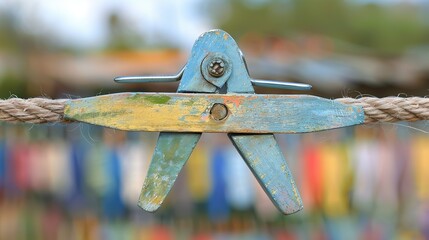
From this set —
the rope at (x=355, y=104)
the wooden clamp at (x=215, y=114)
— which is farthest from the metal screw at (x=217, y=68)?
the rope at (x=355, y=104)

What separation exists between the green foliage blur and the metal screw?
17.0 m

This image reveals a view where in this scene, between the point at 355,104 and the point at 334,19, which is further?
the point at 334,19

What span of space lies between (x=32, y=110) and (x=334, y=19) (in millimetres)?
19320

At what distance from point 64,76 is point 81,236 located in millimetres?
1187

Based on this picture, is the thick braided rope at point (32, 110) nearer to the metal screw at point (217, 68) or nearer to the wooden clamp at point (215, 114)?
the wooden clamp at point (215, 114)

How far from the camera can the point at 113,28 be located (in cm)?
1524

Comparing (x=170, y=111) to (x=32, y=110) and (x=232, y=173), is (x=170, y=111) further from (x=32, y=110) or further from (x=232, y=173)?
(x=232, y=173)

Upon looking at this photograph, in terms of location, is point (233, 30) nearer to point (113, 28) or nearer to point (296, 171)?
point (113, 28)

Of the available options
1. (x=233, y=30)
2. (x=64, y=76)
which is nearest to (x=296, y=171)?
(x=64, y=76)

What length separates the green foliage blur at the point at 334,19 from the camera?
1828cm

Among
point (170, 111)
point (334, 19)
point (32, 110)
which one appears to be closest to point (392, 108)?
point (170, 111)

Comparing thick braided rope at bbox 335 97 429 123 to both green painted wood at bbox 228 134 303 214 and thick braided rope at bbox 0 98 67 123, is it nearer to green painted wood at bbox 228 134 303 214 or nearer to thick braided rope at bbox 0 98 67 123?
green painted wood at bbox 228 134 303 214

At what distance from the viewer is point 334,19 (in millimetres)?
19953

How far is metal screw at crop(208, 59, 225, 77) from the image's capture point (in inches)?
44.2
